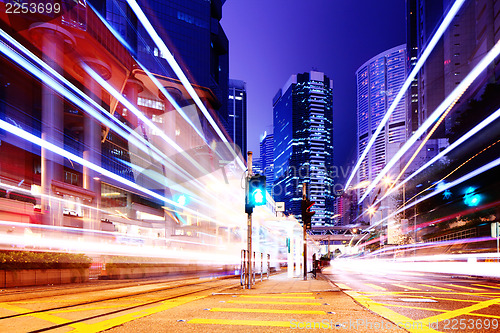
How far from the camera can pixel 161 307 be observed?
26.4 ft

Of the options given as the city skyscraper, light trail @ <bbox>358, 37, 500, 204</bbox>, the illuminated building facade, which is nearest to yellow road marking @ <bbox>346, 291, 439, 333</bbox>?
light trail @ <bbox>358, 37, 500, 204</bbox>

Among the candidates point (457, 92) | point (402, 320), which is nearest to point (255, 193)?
point (402, 320)

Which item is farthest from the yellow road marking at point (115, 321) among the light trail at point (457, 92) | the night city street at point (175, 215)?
the light trail at point (457, 92)

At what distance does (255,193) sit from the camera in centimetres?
1389

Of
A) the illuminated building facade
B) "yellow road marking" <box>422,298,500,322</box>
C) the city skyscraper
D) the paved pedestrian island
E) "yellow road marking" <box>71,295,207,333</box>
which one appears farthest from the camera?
the illuminated building facade

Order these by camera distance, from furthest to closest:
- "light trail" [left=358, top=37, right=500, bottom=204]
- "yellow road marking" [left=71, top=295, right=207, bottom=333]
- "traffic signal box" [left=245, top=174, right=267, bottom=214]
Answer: "light trail" [left=358, top=37, right=500, bottom=204], "traffic signal box" [left=245, top=174, right=267, bottom=214], "yellow road marking" [left=71, top=295, right=207, bottom=333]

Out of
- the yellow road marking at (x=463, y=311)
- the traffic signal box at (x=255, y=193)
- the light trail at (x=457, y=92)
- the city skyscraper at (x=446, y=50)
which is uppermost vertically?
the city skyscraper at (x=446, y=50)

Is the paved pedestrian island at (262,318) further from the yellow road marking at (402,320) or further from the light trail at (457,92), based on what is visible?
the light trail at (457,92)

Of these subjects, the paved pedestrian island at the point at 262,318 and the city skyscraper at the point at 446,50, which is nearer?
the paved pedestrian island at the point at 262,318

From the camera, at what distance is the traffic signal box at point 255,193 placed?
13.8 metres

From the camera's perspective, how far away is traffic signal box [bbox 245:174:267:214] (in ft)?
45.3

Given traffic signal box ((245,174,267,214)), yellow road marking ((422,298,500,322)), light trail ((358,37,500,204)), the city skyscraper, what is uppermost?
the city skyscraper

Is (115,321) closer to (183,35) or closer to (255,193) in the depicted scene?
(255,193)

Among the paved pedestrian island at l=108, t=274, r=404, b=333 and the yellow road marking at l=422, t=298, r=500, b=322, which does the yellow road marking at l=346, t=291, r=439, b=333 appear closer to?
the paved pedestrian island at l=108, t=274, r=404, b=333
